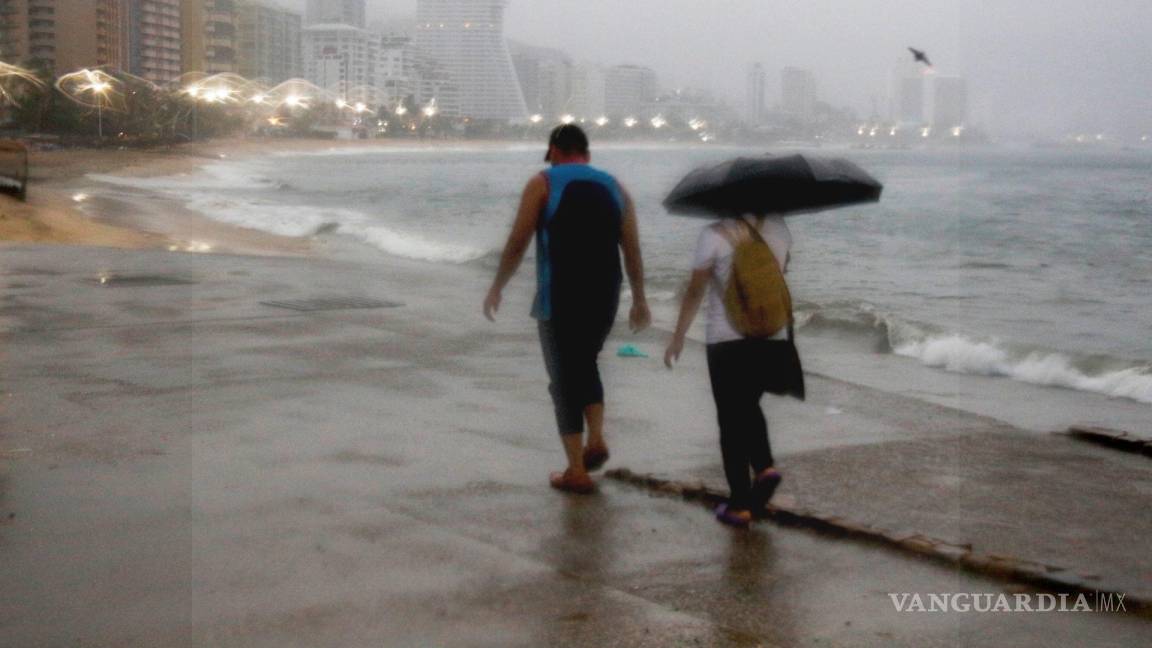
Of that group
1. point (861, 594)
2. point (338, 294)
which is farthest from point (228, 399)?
point (338, 294)

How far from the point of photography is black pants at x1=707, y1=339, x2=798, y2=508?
540 cm

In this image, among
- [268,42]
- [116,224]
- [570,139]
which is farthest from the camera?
[268,42]

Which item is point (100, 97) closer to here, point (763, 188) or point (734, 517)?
point (763, 188)

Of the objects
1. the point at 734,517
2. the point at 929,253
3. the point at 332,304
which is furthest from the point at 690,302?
the point at 929,253

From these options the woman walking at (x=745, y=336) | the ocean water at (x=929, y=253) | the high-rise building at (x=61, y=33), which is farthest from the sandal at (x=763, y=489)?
the high-rise building at (x=61, y=33)

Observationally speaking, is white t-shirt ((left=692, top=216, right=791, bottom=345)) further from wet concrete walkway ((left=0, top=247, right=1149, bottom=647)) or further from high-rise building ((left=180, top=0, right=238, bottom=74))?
high-rise building ((left=180, top=0, right=238, bottom=74))

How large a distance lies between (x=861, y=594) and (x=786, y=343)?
1278 mm

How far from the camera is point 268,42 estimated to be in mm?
168750

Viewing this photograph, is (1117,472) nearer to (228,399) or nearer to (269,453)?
(269,453)

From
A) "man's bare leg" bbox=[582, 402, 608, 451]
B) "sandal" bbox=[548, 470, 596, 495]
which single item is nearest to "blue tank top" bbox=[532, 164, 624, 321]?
"man's bare leg" bbox=[582, 402, 608, 451]

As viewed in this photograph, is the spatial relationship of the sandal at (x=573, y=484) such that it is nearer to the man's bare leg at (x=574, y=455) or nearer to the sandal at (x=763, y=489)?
the man's bare leg at (x=574, y=455)

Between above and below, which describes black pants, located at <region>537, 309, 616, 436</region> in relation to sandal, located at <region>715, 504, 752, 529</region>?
above

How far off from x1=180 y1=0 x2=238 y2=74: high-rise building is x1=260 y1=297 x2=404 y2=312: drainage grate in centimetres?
11499

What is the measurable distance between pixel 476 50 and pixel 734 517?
131 meters
